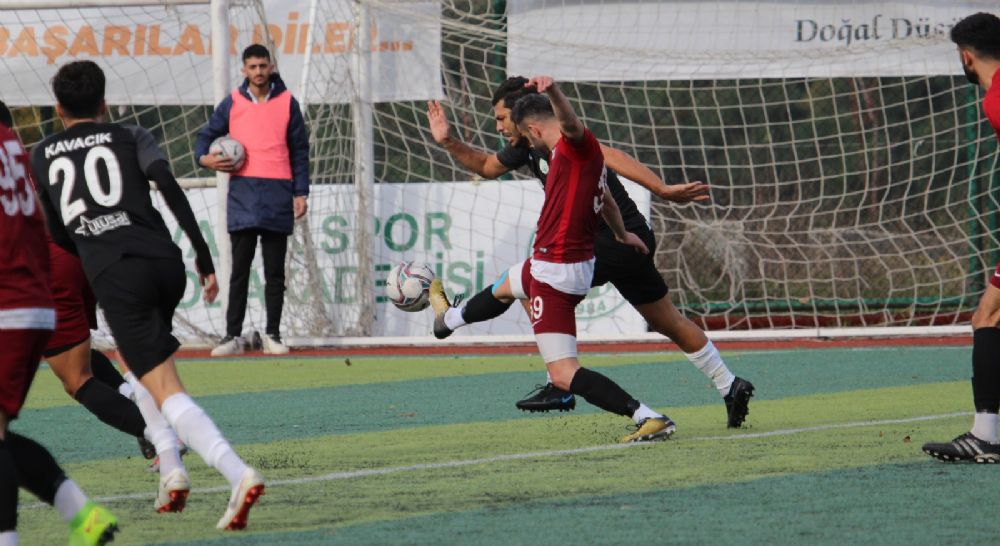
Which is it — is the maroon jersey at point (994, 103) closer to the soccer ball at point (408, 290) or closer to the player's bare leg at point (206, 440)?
the player's bare leg at point (206, 440)

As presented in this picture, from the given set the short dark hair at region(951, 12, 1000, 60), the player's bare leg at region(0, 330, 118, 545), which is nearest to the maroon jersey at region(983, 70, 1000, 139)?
the short dark hair at region(951, 12, 1000, 60)

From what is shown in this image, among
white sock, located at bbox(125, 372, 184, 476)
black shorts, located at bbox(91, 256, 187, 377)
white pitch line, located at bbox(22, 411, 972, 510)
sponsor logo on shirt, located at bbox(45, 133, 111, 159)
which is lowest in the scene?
white pitch line, located at bbox(22, 411, 972, 510)

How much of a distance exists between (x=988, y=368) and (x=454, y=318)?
318 centimetres

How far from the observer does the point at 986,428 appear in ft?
20.7

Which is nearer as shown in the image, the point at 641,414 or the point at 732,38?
the point at 641,414

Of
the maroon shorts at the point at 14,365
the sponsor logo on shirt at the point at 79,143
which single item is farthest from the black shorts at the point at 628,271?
the maroon shorts at the point at 14,365

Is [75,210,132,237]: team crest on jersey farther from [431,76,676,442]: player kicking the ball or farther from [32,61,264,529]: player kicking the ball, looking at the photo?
[431,76,676,442]: player kicking the ball

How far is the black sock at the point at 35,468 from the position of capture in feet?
14.5

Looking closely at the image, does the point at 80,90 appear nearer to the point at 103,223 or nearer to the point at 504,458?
the point at 103,223

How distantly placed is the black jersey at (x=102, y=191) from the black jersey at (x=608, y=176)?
2.82 m

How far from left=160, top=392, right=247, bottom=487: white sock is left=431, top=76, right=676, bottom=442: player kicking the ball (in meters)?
2.23

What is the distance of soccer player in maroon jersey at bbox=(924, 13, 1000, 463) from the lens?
6215 mm

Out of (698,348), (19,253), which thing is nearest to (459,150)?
(698,348)

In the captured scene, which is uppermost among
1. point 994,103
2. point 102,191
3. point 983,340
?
point 994,103
